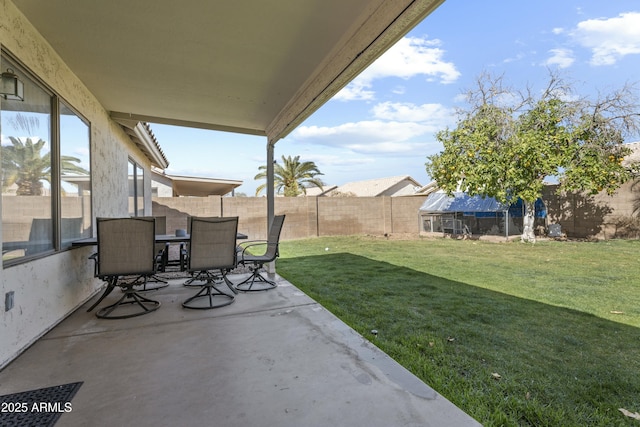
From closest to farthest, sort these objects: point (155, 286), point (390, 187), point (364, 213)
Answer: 1. point (155, 286)
2. point (364, 213)
3. point (390, 187)

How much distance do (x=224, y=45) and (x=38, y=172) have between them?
214 cm

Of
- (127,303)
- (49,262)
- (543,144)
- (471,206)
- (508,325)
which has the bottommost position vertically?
(508,325)

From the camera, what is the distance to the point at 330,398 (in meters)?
1.94

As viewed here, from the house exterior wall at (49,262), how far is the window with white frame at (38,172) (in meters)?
0.12

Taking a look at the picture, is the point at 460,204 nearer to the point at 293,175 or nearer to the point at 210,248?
the point at 293,175

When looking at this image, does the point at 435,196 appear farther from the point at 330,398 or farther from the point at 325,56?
the point at 330,398

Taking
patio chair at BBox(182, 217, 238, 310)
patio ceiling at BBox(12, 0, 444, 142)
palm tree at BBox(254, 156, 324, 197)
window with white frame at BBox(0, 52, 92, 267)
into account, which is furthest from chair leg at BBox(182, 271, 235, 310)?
palm tree at BBox(254, 156, 324, 197)

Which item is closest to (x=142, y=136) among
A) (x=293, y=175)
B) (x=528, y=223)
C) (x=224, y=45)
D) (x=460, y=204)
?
(x=224, y=45)

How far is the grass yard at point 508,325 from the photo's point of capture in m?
1.98

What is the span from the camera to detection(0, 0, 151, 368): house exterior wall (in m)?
2.43

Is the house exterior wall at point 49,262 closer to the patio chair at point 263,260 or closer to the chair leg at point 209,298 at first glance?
the chair leg at point 209,298

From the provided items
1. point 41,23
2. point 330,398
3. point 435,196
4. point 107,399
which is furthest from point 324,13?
point 435,196

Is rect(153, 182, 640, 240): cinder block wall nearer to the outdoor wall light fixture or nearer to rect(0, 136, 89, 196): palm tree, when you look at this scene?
rect(0, 136, 89, 196): palm tree

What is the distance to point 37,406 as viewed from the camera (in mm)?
1895
